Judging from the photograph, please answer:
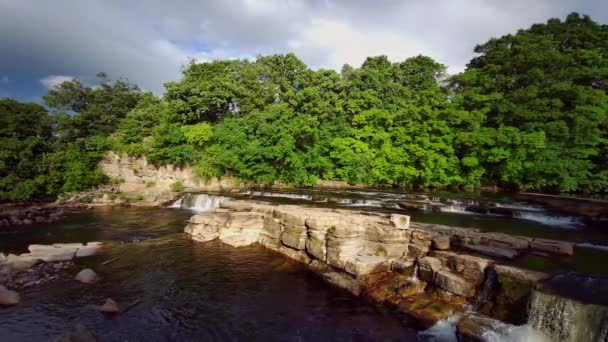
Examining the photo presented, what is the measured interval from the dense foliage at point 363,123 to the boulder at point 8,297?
1951 cm

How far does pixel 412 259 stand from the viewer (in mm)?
10500

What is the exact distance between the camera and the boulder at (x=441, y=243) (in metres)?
10.6

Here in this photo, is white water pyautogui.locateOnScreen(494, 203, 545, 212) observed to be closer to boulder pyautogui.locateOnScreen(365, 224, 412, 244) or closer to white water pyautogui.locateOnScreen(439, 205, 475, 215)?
white water pyautogui.locateOnScreen(439, 205, 475, 215)

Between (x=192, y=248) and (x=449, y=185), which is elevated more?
(x=449, y=185)

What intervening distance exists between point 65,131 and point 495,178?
4174 centimetres

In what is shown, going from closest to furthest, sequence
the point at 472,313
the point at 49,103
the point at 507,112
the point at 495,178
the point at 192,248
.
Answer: the point at 472,313 < the point at 192,248 < the point at 507,112 < the point at 495,178 < the point at 49,103

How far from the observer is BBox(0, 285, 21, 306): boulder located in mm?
8742

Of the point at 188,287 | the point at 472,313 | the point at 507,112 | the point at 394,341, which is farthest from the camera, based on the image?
the point at 507,112

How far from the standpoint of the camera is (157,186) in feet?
100

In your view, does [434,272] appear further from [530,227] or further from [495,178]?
[495,178]

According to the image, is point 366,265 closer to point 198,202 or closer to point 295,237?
point 295,237

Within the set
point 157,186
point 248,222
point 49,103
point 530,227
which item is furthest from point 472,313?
point 49,103

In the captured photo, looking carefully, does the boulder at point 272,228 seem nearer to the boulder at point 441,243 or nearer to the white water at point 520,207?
the boulder at point 441,243

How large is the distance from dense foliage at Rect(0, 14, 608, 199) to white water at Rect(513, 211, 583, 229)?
8.02 metres
